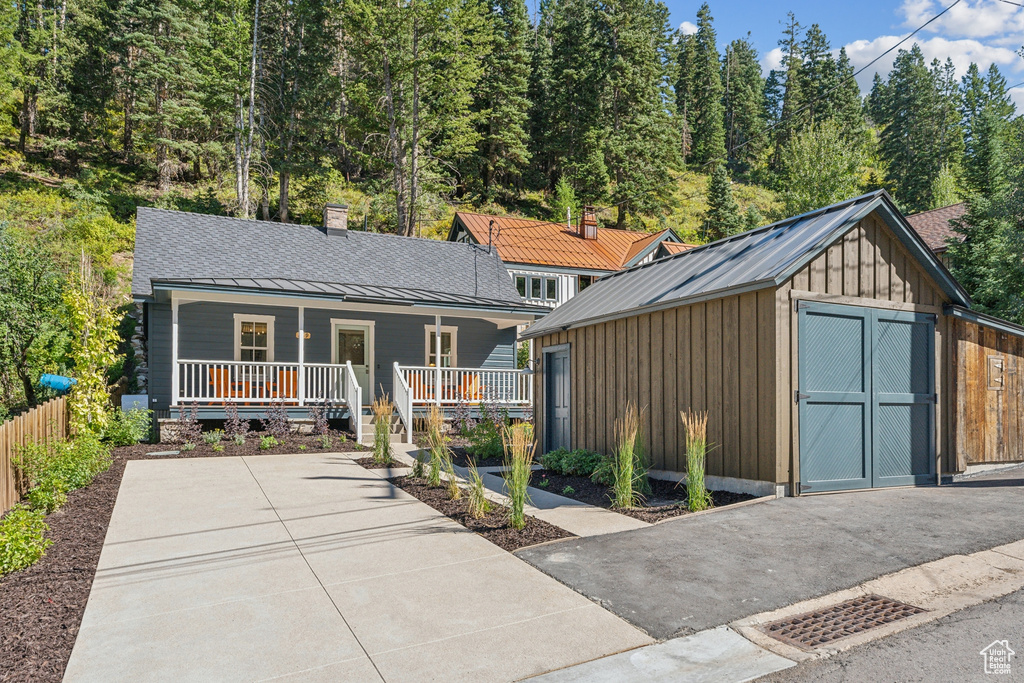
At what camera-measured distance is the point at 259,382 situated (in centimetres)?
1495

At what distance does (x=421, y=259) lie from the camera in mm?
20297

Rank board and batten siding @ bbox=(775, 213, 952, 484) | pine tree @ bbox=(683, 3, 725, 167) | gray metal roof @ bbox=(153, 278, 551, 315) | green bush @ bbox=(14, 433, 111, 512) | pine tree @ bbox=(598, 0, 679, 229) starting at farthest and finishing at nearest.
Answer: pine tree @ bbox=(683, 3, 725, 167), pine tree @ bbox=(598, 0, 679, 229), gray metal roof @ bbox=(153, 278, 551, 315), board and batten siding @ bbox=(775, 213, 952, 484), green bush @ bbox=(14, 433, 111, 512)

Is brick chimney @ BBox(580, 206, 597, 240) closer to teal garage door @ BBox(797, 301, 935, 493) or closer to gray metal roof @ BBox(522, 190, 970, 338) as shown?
gray metal roof @ BBox(522, 190, 970, 338)

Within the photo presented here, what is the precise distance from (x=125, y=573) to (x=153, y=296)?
10481 mm

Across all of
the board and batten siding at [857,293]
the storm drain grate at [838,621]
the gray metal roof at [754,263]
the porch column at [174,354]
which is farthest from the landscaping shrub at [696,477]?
the porch column at [174,354]

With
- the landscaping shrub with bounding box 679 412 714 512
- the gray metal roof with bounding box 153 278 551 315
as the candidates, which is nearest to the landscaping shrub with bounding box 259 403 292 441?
the gray metal roof with bounding box 153 278 551 315

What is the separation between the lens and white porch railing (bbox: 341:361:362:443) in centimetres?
1416

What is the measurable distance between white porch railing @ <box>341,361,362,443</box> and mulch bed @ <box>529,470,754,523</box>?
5.50 m

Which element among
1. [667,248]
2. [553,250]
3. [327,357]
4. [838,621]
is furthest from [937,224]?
[838,621]

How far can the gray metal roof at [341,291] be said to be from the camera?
13.9m

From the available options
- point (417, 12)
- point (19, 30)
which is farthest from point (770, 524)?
point (19, 30)

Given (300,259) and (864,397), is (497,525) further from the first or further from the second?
(300,259)

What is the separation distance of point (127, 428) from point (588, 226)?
22847mm

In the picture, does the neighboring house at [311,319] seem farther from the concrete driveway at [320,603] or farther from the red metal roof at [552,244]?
the red metal roof at [552,244]
